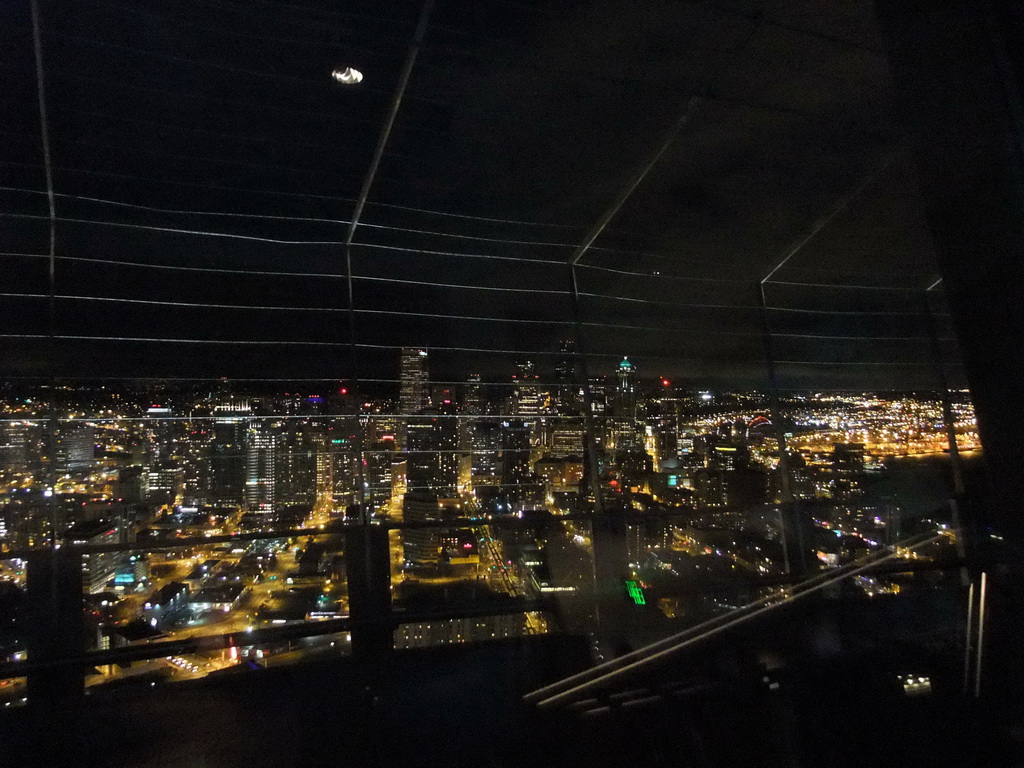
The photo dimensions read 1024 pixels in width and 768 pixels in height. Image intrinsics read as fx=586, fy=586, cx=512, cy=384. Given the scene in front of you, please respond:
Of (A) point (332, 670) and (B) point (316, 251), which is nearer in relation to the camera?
(A) point (332, 670)

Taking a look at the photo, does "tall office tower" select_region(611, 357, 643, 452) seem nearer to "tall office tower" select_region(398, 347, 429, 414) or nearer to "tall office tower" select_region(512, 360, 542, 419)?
"tall office tower" select_region(512, 360, 542, 419)

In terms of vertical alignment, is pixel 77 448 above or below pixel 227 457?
above

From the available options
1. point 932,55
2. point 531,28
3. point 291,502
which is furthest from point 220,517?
point 932,55

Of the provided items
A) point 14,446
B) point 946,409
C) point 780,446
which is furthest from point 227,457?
point 946,409

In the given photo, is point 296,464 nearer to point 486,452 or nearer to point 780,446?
point 486,452

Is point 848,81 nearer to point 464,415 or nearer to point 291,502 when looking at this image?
point 464,415

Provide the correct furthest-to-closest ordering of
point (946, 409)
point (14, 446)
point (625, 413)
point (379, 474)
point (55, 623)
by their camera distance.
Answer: point (946, 409), point (625, 413), point (379, 474), point (14, 446), point (55, 623)

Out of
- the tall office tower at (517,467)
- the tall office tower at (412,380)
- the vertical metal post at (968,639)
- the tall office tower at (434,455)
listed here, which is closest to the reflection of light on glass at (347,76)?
the tall office tower at (412,380)
